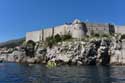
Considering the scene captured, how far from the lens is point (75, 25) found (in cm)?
9225

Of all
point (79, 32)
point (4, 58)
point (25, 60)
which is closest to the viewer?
point (79, 32)

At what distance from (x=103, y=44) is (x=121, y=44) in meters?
5.35

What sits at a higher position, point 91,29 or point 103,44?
point 91,29

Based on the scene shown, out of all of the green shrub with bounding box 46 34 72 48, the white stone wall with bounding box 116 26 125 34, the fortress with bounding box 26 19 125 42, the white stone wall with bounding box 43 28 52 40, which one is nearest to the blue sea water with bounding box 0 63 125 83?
the green shrub with bounding box 46 34 72 48

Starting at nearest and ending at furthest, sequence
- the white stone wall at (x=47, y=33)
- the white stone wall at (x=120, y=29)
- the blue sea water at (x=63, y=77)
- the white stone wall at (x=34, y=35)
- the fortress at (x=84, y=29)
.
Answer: the blue sea water at (x=63, y=77)
the fortress at (x=84, y=29)
the white stone wall at (x=120, y=29)
the white stone wall at (x=47, y=33)
the white stone wall at (x=34, y=35)

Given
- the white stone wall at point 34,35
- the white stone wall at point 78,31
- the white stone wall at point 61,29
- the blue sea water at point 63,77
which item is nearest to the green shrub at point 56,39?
the white stone wall at point 61,29

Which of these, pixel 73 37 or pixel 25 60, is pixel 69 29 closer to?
pixel 73 37

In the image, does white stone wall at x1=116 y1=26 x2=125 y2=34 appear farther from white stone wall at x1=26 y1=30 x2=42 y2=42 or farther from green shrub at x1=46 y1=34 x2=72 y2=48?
white stone wall at x1=26 y1=30 x2=42 y2=42

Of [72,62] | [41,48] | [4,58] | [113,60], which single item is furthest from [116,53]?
[4,58]

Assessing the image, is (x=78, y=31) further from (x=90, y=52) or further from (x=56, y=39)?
(x=90, y=52)

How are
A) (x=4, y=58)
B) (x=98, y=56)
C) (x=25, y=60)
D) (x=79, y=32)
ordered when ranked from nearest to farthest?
(x=98, y=56)
(x=79, y=32)
(x=25, y=60)
(x=4, y=58)

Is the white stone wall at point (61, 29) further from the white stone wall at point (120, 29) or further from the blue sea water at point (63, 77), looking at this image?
the blue sea water at point (63, 77)

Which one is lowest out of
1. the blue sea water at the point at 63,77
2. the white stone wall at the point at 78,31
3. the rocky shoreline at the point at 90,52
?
the blue sea water at the point at 63,77

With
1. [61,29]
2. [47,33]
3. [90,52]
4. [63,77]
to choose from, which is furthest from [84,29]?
[63,77]
